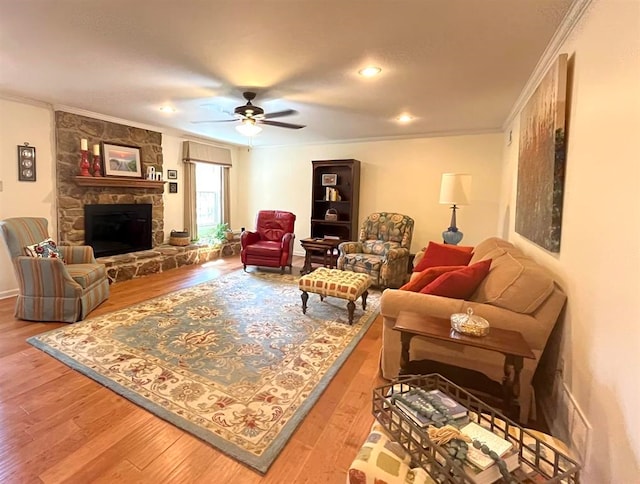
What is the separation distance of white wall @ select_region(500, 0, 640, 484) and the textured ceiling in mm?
539

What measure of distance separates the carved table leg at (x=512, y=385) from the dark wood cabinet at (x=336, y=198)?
4260 millimetres

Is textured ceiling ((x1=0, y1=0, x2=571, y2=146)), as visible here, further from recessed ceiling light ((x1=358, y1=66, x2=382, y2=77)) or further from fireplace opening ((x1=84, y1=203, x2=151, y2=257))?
fireplace opening ((x1=84, y1=203, x2=151, y2=257))

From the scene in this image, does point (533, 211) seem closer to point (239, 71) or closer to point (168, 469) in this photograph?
point (239, 71)

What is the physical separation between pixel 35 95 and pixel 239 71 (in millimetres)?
2682

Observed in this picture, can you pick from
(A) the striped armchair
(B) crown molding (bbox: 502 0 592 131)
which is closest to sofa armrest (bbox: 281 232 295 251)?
(A) the striped armchair

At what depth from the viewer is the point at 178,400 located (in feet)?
6.58

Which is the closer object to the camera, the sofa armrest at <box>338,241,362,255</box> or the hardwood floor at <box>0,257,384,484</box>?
the hardwood floor at <box>0,257,384,484</box>

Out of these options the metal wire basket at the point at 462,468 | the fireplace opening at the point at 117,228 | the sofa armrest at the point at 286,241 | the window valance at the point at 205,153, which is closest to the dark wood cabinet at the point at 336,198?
the sofa armrest at the point at 286,241

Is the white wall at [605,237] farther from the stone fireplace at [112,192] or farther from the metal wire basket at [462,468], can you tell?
the stone fireplace at [112,192]

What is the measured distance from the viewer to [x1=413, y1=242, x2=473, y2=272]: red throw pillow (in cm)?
329

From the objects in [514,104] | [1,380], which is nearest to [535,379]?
[514,104]

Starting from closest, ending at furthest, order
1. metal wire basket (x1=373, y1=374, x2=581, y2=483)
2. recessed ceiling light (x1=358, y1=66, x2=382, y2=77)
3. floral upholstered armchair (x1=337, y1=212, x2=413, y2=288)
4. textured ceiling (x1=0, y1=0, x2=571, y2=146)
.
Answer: metal wire basket (x1=373, y1=374, x2=581, y2=483)
textured ceiling (x1=0, y1=0, x2=571, y2=146)
recessed ceiling light (x1=358, y1=66, x2=382, y2=77)
floral upholstered armchair (x1=337, y1=212, x2=413, y2=288)

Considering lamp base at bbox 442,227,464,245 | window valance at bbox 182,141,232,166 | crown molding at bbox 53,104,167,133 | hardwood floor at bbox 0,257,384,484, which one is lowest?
hardwood floor at bbox 0,257,384,484

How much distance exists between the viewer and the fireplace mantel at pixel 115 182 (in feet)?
14.2
